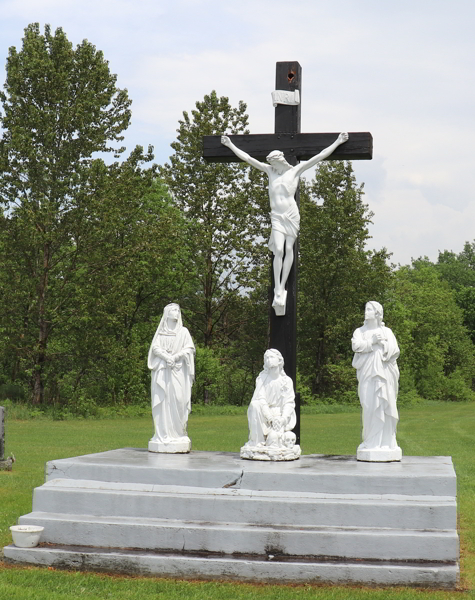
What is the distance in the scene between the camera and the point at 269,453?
363 inches

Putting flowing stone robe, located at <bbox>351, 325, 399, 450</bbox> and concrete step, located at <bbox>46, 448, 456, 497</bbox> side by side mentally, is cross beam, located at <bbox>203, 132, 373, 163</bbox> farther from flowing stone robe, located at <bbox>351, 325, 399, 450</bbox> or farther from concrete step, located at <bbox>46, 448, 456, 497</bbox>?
concrete step, located at <bbox>46, 448, 456, 497</bbox>

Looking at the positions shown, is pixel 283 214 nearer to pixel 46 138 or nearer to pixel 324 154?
pixel 324 154

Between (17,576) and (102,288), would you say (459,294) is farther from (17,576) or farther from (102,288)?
(17,576)

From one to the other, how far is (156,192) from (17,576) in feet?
92.2

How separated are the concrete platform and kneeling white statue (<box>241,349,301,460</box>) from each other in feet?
1.16

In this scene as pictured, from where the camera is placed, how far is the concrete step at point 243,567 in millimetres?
7559

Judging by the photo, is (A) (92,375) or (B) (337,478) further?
(A) (92,375)

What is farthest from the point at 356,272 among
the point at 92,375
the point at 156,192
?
the point at 92,375

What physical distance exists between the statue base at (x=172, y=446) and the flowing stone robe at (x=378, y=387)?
7.14ft

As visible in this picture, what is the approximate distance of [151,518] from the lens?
332 inches

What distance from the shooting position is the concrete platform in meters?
7.73

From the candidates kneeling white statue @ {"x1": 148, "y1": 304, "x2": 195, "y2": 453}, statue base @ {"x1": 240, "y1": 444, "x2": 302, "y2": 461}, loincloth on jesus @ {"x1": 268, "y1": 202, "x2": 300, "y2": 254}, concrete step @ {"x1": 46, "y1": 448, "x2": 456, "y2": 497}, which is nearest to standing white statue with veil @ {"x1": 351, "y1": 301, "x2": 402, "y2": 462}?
concrete step @ {"x1": 46, "y1": 448, "x2": 456, "y2": 497}

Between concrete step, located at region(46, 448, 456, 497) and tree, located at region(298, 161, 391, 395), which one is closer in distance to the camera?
concrete step, located at region(46, 448, 456, 497)

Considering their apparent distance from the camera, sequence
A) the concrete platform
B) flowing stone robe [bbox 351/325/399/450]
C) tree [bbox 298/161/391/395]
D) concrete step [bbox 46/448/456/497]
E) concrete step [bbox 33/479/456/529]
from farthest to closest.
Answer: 1. tree [bbox 298/161/391/395]
2. flowing stone robe [bbox 351/325/399/450]
3. concrete step [bbox 46/448/456/497]
4. concrete step [bbox 33/479/456/529]
5. the concrete platform
